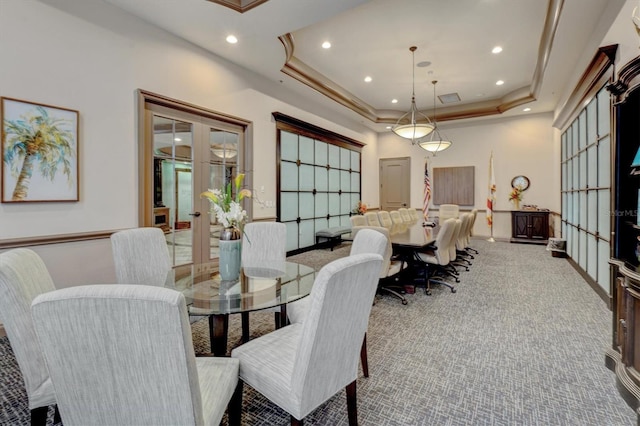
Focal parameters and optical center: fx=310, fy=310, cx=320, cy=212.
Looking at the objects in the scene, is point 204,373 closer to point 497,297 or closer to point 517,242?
point 497,297

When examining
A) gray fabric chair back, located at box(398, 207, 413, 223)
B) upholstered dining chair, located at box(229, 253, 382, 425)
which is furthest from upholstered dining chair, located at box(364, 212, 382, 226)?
upholstered dining chair, located at box(229, 253, 382, 425)

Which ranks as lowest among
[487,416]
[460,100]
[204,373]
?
[487,416]

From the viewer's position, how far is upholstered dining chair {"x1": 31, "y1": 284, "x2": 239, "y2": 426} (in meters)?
0.83

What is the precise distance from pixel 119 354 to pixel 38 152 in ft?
9.43

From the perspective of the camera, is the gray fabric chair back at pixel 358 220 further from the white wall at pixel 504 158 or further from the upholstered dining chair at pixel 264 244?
the white wall at pixel 504 158

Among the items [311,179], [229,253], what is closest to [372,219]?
[311,179]

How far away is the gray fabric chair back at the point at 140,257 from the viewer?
2.25 metres

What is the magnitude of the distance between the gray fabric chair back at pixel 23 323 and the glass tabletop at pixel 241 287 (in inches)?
24.2

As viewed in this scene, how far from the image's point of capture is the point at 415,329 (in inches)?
111

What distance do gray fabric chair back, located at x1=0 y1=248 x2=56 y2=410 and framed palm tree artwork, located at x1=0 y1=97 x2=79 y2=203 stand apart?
6.04 feet

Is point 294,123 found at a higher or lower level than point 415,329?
higher

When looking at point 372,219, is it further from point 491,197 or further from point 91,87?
point 491,197

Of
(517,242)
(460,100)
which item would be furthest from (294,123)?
(517,242)

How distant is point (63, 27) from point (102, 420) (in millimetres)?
3511
